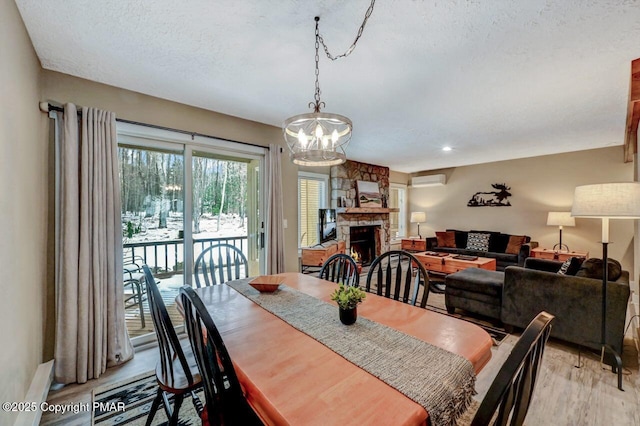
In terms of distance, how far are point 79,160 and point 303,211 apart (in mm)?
3581

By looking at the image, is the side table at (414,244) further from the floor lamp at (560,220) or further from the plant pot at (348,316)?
the plant pot at (348,316)

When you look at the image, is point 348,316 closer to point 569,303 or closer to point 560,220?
point 569,303

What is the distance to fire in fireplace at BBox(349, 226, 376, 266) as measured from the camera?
609cm

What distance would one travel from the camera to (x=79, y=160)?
2.24 m

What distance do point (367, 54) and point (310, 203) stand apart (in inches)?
145

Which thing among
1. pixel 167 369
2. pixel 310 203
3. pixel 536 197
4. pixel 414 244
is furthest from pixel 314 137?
pixel 536 197

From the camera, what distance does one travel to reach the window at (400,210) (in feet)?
24.9

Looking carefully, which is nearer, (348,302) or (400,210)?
(348,302)

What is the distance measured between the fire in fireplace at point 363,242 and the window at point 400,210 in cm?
127

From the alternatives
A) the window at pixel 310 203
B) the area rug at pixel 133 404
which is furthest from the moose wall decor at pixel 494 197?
the area rug at pixel 133 404

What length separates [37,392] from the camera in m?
1.83

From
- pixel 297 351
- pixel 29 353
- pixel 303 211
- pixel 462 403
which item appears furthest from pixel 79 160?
pixel 303 211

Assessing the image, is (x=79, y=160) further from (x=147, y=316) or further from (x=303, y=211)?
(x=303, y=211)

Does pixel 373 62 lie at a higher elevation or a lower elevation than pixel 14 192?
higher
